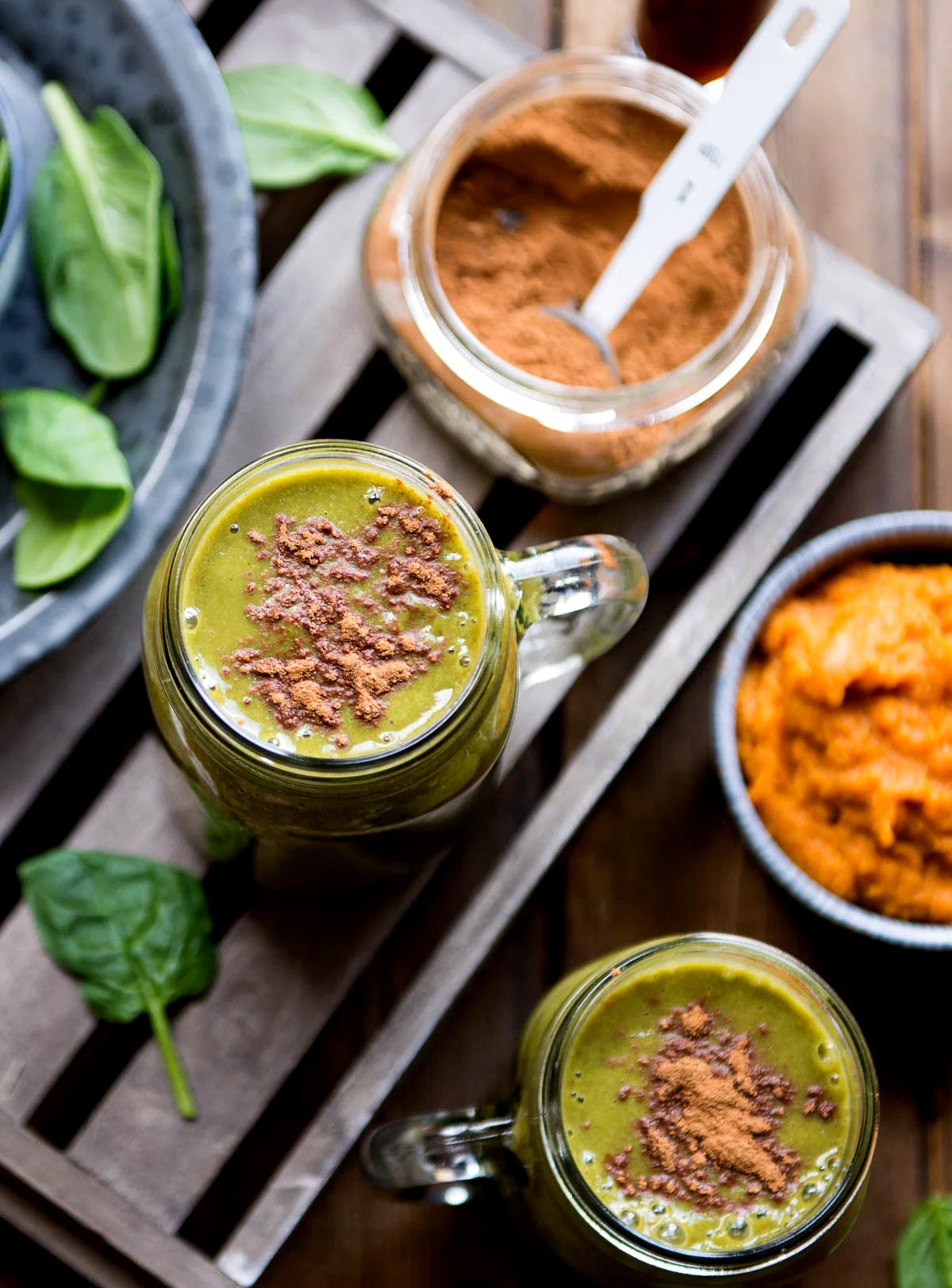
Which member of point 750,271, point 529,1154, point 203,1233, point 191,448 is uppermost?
point 750,271

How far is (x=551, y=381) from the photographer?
99cm

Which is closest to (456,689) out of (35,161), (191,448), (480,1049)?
(191,448)

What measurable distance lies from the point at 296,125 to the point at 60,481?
1.05 feet

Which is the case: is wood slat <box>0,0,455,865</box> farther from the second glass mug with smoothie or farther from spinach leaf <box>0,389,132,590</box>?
the second glass mug with smoothie

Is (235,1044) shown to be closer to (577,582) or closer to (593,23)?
(577,582)

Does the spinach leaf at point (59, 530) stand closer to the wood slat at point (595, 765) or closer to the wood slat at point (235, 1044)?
the wood slat at point (235, 1044)

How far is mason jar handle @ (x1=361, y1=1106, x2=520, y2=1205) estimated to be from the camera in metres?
0.92

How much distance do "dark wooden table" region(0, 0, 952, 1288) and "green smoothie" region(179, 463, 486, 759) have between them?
0.34 metres

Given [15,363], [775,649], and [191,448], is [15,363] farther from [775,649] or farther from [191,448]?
[775,649]

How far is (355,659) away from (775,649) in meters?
0.38

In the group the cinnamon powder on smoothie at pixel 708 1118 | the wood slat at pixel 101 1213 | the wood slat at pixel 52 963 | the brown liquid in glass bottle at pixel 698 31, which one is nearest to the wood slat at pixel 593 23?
the brown liquid in glass bottle at pixel 698 31

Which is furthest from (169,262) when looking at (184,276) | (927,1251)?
(927,1251)

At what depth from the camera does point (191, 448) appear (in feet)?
3.11

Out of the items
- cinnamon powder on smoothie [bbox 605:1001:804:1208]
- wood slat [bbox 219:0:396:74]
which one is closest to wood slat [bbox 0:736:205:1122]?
cinnamon powder on smoothie [bbox 605:1001:804:1208]
